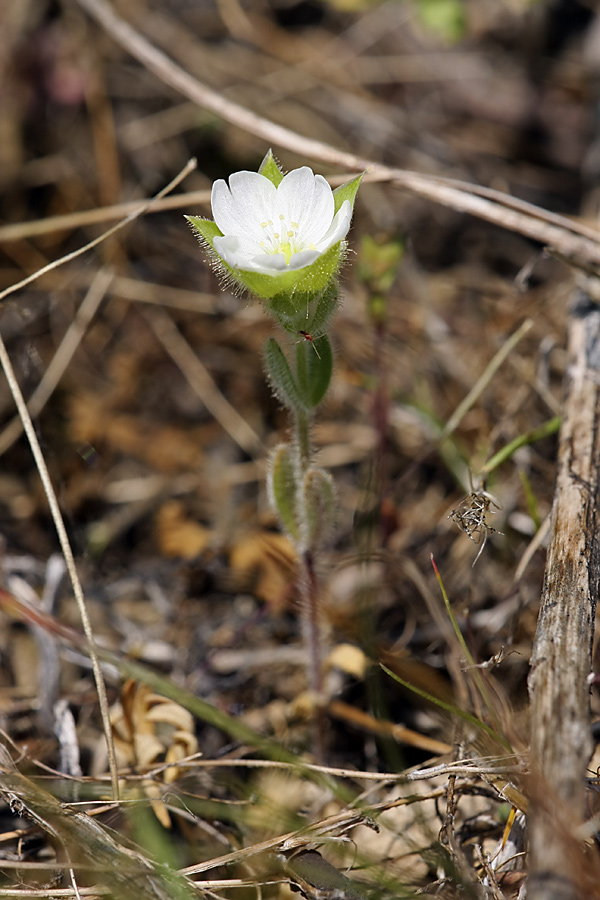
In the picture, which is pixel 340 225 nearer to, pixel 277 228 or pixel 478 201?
pixel 277 228

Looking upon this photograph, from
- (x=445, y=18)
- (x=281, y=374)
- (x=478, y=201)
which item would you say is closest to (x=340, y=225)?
(x=281, y=374)

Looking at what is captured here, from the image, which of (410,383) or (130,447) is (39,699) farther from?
(410,383)

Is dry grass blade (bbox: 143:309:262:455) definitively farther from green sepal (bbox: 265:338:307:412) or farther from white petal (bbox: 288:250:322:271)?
white petal (bbox: 288:250:322:271)

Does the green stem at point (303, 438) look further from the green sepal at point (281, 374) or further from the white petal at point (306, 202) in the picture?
the white petal at point (306, 202)

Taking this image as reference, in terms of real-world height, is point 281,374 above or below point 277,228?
below

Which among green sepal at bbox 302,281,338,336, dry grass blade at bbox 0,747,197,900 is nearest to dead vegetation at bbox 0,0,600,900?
dry grass blade at bbox 0,747,197,900

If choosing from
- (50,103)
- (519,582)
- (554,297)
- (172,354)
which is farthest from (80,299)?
(519,582)

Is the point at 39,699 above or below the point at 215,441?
below
